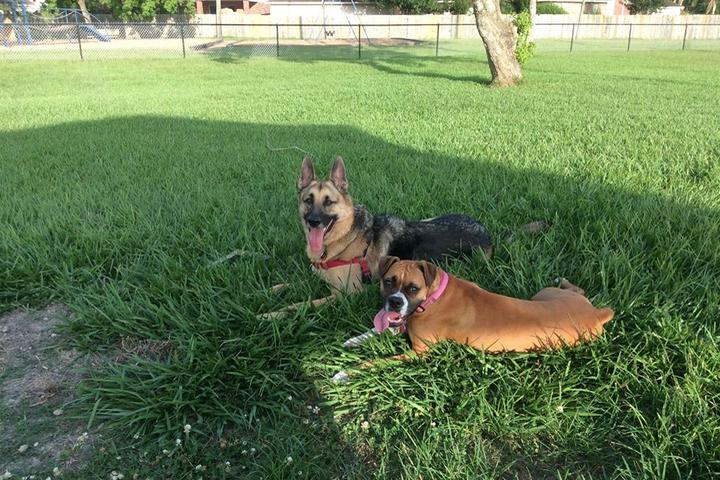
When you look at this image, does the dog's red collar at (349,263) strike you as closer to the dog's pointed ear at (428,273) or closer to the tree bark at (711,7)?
the dog's pointed ear at (428,273)

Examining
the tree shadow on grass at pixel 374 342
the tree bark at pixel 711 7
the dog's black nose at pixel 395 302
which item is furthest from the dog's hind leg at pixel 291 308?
the tree bark at pixel 711 7

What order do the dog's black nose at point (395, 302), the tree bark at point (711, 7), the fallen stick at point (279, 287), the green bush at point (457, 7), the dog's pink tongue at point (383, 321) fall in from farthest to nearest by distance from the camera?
1. the tree bark at point (711, 7)
2. the green bush at point (457, 7)
3. the fallen stick at point (279, 287)
4. the dog's pink tongue at point (383, 321)
5. the dog's black nose at point (395, 302)

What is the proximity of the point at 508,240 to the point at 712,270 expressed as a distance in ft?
4.26

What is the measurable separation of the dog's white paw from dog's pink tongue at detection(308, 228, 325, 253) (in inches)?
42.3

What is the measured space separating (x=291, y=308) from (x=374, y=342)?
0.63 metres

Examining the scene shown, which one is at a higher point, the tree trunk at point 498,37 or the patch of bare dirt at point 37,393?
the tree trunk at point 498,37

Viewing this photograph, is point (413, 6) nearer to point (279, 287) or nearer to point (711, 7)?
point (711, 7)

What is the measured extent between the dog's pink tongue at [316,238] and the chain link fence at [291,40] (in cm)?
2252

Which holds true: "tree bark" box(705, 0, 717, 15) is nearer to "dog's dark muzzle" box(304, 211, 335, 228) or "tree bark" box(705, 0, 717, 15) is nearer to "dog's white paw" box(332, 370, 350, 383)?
"dog's dark muzzle" box(304, 211, 335, 228)

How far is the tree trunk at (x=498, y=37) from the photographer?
543 inches

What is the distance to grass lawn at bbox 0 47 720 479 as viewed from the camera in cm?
219

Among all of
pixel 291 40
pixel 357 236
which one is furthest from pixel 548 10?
pixel 357 236

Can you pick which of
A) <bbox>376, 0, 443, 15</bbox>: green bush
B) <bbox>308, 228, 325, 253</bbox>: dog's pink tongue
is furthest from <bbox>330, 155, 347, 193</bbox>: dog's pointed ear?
<bbox>376, 0, 443, 15</bbox>: green bush

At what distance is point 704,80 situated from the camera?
50.8 ft
